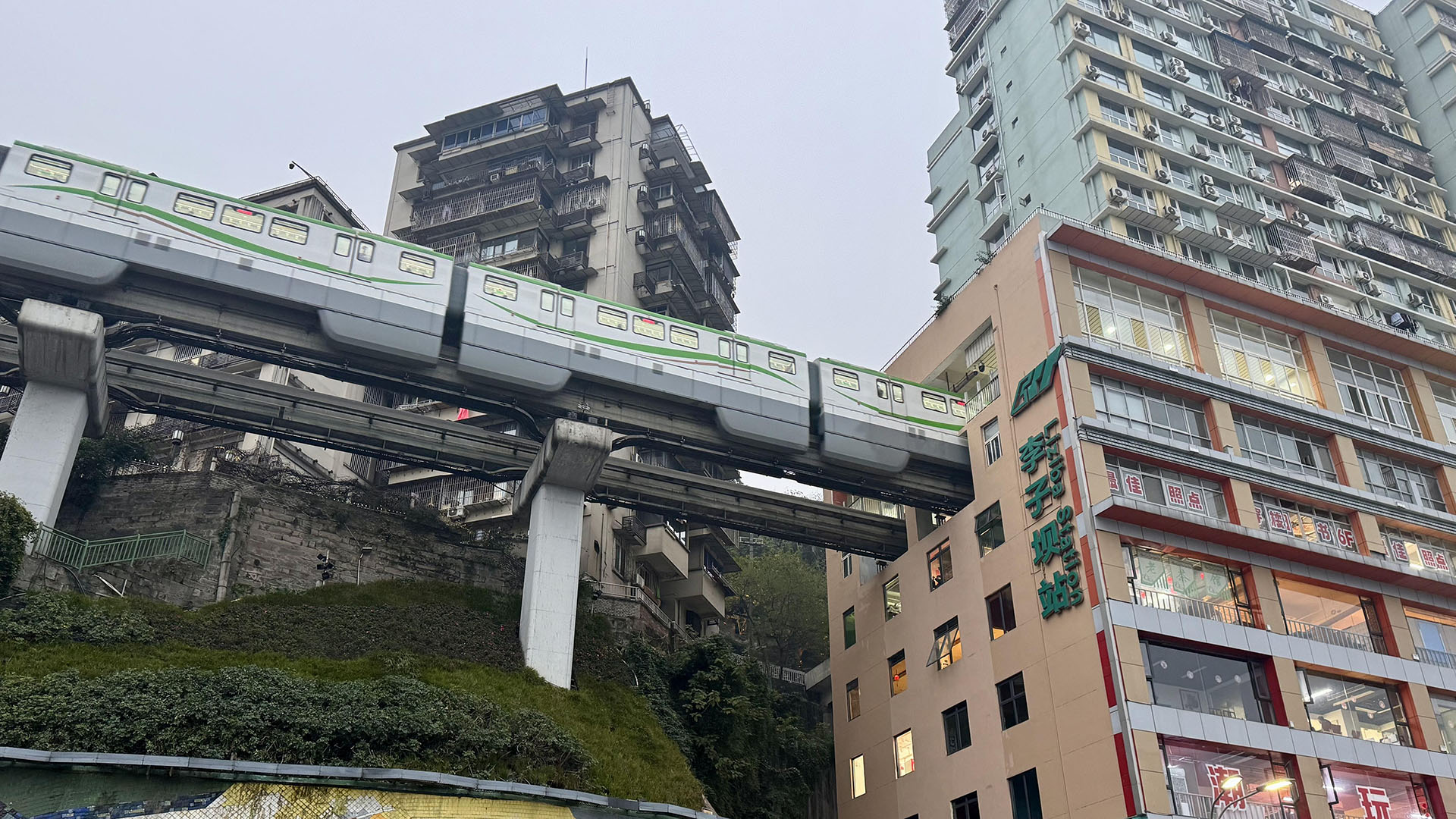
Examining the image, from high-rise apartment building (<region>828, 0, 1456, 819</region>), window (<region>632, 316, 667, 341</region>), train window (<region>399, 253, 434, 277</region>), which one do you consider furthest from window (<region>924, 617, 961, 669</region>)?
train window (<region>399, 253, 434, 277</region>)

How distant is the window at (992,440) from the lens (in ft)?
125

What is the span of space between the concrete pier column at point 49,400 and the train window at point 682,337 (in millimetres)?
16921

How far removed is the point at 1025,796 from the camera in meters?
31.6

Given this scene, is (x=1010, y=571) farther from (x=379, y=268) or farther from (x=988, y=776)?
(x=379, y=268)

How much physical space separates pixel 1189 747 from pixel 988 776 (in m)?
6.13

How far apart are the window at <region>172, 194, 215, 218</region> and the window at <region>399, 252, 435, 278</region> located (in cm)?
549

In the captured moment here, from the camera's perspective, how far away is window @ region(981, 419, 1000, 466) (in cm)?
3803

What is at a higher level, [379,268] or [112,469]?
[379,268]

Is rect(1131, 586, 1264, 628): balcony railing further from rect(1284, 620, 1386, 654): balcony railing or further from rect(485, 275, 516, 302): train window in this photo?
rect(485, 275, 516, 302): train window

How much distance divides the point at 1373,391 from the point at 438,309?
117ft

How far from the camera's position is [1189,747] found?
2980 centimetres

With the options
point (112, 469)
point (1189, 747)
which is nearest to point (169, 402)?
point (112, 469)

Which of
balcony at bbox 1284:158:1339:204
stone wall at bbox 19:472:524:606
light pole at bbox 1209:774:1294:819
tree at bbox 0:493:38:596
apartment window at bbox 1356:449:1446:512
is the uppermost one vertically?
balcony at bbox 1284:158:1339:204

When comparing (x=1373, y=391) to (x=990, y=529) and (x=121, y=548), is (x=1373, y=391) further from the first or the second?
(x=121, y=548)
